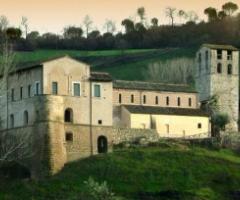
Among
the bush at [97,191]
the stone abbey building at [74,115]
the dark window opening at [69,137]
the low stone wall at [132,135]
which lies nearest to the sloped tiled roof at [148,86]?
the stone abbey building at [74,115]

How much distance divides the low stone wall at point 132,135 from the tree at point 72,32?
72187 millimetres

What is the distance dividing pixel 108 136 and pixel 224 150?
9.84 metres

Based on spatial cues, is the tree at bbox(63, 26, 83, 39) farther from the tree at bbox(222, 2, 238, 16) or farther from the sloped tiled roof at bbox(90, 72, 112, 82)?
the sloped tiled roof at bbox(90, 72, 112, 82)

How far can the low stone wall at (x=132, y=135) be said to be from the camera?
95.3m

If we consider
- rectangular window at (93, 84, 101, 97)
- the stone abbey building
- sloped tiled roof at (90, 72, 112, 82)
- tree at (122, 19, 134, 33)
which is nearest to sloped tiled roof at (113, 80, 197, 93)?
the stone abbey building

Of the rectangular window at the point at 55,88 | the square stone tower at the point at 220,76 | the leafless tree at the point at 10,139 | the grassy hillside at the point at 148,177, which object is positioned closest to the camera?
the grassy hillside at the point at 148,177

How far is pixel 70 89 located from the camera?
305 feet

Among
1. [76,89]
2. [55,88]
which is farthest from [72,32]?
[55,88]

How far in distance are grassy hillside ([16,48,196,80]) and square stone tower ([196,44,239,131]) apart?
27706 millimetres

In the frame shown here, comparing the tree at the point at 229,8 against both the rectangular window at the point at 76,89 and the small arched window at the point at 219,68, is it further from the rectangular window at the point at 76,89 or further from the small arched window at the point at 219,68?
the rectangular window at the point at 76,89

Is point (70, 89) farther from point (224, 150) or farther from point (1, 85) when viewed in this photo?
point (224, 150)

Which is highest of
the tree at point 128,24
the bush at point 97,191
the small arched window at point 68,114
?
the tree at point 128,24

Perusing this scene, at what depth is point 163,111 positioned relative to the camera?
10275 centimetres

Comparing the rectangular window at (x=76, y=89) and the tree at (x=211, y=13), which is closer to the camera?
the rectangular window at (x=76, y=89)
